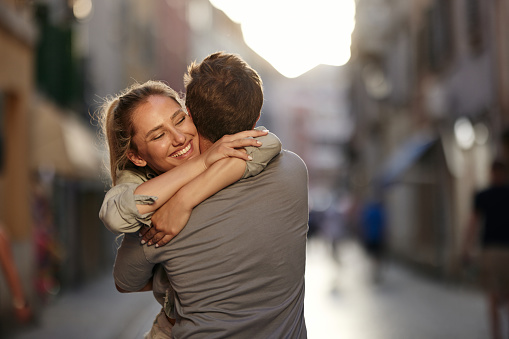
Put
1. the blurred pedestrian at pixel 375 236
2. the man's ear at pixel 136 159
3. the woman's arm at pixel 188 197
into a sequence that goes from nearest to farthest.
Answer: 1. the woman's arm at pixel 188 197
2. the man's ear at pixel 136 159
3. the blurred pedestrian at pixel 375 236

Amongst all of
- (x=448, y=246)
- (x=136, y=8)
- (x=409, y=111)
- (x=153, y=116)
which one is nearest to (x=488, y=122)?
(x=448, y=246)

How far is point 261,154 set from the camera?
96.5 inches

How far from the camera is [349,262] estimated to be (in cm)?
2342

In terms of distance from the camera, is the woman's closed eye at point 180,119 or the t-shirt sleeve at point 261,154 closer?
the t-shirt sleeve at point 261,154

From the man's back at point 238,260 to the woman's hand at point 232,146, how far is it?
0.34 ft

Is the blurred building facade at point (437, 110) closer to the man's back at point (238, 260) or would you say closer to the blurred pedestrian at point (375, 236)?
the blurred pedestrian at point (375, 236)

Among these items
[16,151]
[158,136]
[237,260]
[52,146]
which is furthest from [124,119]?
[52,146]

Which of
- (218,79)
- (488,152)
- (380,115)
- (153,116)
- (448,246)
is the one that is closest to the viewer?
(218,79)

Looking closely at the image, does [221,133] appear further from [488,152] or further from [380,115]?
[380,115]

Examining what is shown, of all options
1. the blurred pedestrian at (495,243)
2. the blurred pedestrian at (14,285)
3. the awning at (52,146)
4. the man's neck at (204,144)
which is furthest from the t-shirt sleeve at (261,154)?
the awning at (52,146)

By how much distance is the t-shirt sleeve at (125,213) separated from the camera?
2.39 m

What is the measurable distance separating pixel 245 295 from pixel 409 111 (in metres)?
22.0

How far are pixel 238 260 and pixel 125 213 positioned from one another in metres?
0.37

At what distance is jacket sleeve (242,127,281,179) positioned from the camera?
8.00ft
